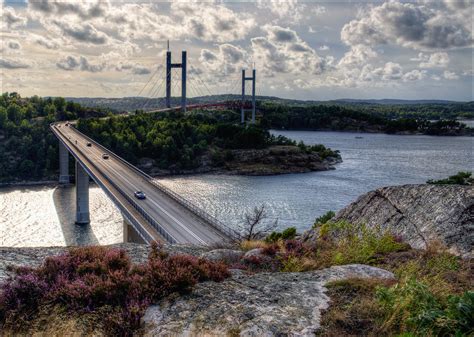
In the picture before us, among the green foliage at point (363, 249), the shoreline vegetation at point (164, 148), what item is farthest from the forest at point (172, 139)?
the green foliage at point (363, 249)

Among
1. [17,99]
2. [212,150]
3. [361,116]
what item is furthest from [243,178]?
[361,116]

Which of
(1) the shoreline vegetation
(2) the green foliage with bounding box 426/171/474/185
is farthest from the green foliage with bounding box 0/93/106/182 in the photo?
(2) the green foliage with bounding box 426/171/474/185

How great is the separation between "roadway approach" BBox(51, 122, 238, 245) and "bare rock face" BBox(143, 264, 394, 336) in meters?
16.4

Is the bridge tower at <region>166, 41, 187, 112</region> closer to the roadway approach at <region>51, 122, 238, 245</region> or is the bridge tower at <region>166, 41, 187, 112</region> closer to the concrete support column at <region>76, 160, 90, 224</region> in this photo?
the roadway approach at <region>51, 122, 238, 245</region>

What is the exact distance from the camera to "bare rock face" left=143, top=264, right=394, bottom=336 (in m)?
5.68

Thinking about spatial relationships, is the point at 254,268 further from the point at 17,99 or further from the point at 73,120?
the point at 17,99

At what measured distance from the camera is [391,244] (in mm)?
9672

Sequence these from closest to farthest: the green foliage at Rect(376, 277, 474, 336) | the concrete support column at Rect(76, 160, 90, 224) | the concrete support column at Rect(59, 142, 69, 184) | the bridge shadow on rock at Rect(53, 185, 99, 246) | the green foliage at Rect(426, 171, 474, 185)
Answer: the green foliage at Rect(376, 277, 474, 336) → the green foliage at Rect(426, 171, 474, 185) → the bridge shadow on rock at Rect(53, 185, 99, 246) → the concrete support column at Rect(76, 160, 90, 224) → the concrete support column at Rect(59, 142, 69, 184)

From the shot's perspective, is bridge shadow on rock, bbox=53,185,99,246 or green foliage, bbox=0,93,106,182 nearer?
bridge shadow on rock, bbox=53,185,99,246

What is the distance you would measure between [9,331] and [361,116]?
599 ft

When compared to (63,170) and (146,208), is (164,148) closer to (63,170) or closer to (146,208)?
(63,170)

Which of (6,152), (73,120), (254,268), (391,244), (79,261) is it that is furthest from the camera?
(73,120)

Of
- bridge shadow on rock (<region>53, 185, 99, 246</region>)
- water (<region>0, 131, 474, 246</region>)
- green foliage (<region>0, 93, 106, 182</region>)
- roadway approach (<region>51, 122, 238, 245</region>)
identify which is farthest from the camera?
green foliage (<region>0, 93, 106, 182</region>)

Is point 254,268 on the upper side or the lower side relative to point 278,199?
upper
